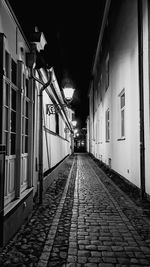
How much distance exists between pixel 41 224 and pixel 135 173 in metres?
3.63

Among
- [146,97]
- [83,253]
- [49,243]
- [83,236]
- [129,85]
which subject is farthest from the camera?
[129,85]

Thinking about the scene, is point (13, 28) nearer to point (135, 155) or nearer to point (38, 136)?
point (38, 136)

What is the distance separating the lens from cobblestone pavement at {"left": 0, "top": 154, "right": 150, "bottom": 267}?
270 centimetres

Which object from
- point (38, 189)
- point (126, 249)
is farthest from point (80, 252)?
point (38, 189)

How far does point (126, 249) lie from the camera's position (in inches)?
117

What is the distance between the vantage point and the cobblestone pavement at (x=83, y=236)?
106 inches

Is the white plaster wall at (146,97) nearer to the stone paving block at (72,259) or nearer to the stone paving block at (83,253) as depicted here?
the stone paving block at (83,253)

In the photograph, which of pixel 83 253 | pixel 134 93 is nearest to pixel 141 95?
pixel 134 93

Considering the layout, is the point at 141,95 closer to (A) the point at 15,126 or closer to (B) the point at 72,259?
A: (A) the point at 15,126

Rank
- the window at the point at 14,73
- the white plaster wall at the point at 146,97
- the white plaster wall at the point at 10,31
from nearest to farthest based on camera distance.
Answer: the white plaster wall at the point at 10,31, the window at the point at 14,73, the white plaster wall at the point at 146,97

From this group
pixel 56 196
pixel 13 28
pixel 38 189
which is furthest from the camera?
pixel 56 196

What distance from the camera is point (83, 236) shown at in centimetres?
341

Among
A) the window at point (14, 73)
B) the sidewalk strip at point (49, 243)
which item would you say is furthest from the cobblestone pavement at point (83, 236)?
the window at point (14, 73)

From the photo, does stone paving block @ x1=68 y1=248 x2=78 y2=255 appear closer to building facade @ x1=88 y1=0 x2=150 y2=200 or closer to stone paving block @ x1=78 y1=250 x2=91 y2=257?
stone paving block @ x1=78 y1=250 x2=91 y2=257
